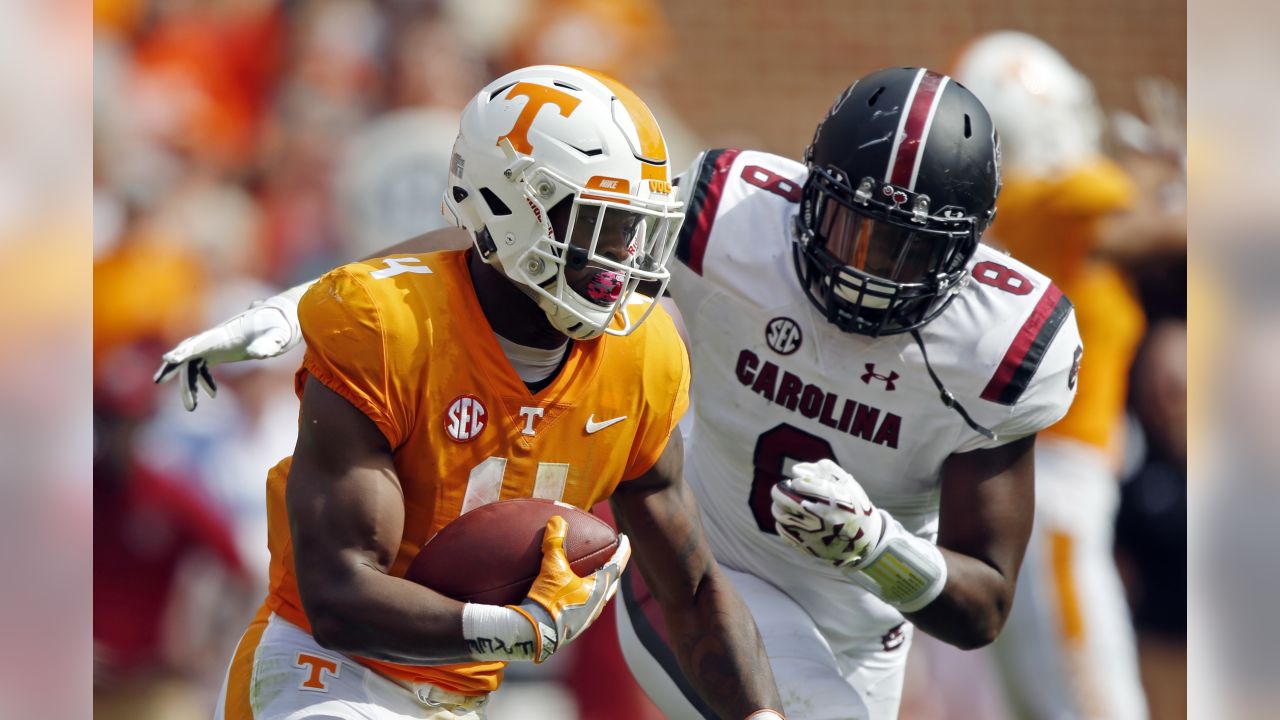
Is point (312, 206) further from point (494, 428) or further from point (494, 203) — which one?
point (494, 428)

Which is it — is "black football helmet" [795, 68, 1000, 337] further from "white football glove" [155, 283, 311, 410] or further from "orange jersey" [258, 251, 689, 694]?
"white football glove" [155, 283, 311, 410]

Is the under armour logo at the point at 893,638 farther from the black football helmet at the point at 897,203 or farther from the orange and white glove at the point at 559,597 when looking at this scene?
the orange and white glove at the point at 559,597

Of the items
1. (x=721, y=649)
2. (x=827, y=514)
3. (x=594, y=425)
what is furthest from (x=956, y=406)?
(x=594, y=425)

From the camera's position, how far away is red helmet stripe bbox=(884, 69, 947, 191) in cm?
331

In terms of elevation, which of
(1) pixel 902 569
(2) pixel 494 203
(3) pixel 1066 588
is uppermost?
(2) pixel 494 203

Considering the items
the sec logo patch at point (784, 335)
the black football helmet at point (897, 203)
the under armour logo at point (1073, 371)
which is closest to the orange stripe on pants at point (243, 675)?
the sec logo patch at point (784, 335)

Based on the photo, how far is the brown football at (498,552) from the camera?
2.61m

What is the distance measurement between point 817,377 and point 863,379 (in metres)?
0.11

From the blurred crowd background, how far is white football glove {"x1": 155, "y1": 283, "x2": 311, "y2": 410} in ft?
7.50

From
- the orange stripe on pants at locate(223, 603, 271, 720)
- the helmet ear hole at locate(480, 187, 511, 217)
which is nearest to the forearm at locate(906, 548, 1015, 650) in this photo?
the helmet ear hole at locate(480, 187, 511, 217)

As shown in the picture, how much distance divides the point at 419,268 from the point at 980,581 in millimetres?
1442

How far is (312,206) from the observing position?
19.4ft

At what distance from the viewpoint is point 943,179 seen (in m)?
3.31
